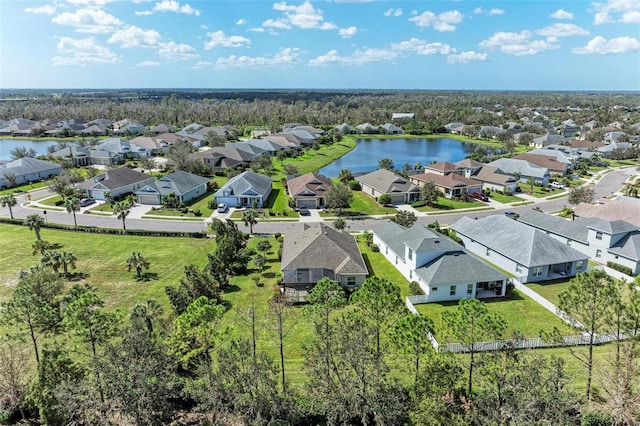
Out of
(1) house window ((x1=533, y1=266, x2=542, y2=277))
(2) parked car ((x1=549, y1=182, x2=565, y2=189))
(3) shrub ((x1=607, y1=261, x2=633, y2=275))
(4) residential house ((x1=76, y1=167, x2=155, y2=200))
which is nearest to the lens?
(1) house window ((x1=533, y1=266, x2=542, y2=277))

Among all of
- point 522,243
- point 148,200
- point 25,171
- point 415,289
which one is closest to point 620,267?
point 522,243

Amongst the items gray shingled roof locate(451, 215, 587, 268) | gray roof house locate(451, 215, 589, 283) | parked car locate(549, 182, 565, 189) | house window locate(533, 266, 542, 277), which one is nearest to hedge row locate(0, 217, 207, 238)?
gray shingled roof locate(451, 215, 587, 268)

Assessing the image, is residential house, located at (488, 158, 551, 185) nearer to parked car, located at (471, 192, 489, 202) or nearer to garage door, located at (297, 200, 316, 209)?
parked car, located at (471, 192, 489, 202)

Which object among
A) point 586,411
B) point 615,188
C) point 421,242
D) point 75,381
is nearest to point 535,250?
point 421,242

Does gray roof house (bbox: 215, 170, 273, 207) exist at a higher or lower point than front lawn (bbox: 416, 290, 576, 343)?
higher

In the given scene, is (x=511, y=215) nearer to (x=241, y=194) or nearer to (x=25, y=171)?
(x=241, y=194)
